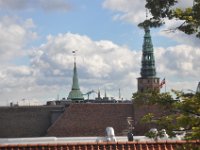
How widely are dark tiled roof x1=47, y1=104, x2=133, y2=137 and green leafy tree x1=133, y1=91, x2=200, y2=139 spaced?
206 ft

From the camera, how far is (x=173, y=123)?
11461mm

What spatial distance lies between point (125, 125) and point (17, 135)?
59.4 feet

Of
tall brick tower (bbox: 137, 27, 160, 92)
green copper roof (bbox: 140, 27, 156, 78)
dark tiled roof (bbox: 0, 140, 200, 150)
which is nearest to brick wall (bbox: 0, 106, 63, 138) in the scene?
tall brick tower (bbox: 137, 27, 160, 92)

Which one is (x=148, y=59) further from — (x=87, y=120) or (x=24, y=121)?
Answer: (x=87, y=120)

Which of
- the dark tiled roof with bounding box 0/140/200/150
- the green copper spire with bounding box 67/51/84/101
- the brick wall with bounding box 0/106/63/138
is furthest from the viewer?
the green copper spire with bounding box 67/51/84/101

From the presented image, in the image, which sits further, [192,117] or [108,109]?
[108,109]

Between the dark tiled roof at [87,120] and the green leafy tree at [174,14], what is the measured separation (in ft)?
205

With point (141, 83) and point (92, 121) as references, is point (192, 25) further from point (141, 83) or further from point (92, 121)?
point (141, 83)

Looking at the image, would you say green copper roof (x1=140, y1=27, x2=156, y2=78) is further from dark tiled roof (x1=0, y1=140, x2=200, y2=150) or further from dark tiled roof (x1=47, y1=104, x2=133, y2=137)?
dark tiled roof (x1=0, y1=140, x2=200, y2=150)

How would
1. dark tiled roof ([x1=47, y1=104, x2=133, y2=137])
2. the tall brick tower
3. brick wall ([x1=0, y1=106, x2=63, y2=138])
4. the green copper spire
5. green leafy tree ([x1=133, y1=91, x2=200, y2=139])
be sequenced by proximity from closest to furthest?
green leafy tree ([x1=133, y1=91, x2=200, y2=139]) → dark tiled roof ([x1=47, y1=104, x2=133, y2=137]) → brick wall ([x1=0, y1=106, x2=63, y2=138]) → the tall brick tower → the green copper spire

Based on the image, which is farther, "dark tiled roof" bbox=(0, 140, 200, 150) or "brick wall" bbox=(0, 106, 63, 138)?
"brick wall" bbox=(0, 106, 63, 138)

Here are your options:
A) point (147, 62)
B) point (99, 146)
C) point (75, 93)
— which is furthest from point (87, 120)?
point (99, 146)

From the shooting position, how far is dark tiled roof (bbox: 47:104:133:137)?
74875 mm

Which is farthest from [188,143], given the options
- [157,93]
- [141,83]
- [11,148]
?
[141,83]
